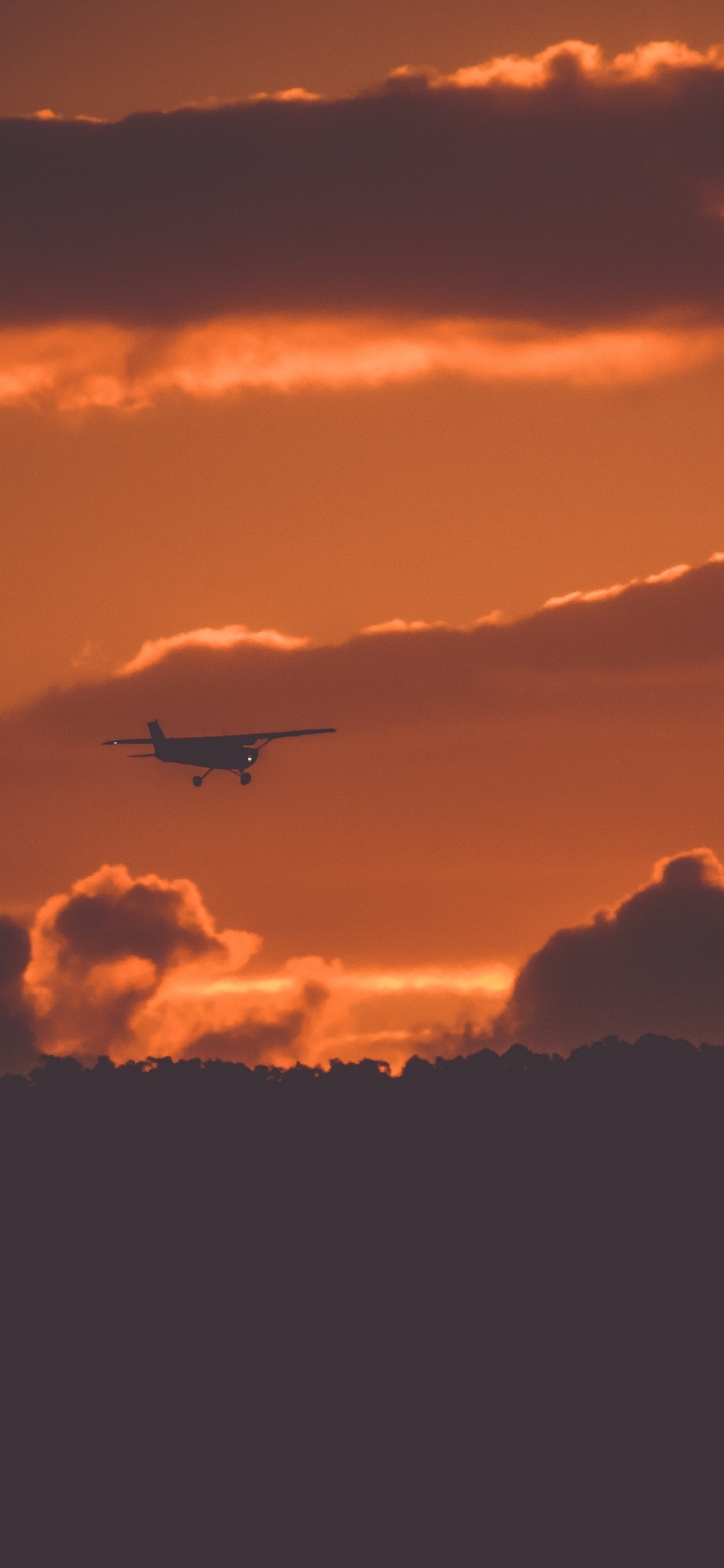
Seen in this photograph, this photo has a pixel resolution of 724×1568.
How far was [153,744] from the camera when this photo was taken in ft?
420

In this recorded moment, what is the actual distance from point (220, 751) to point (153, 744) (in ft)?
28.2

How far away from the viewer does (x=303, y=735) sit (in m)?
121

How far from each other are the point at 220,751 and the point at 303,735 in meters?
5.25

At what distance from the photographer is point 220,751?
397 feet

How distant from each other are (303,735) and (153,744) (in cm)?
1236
